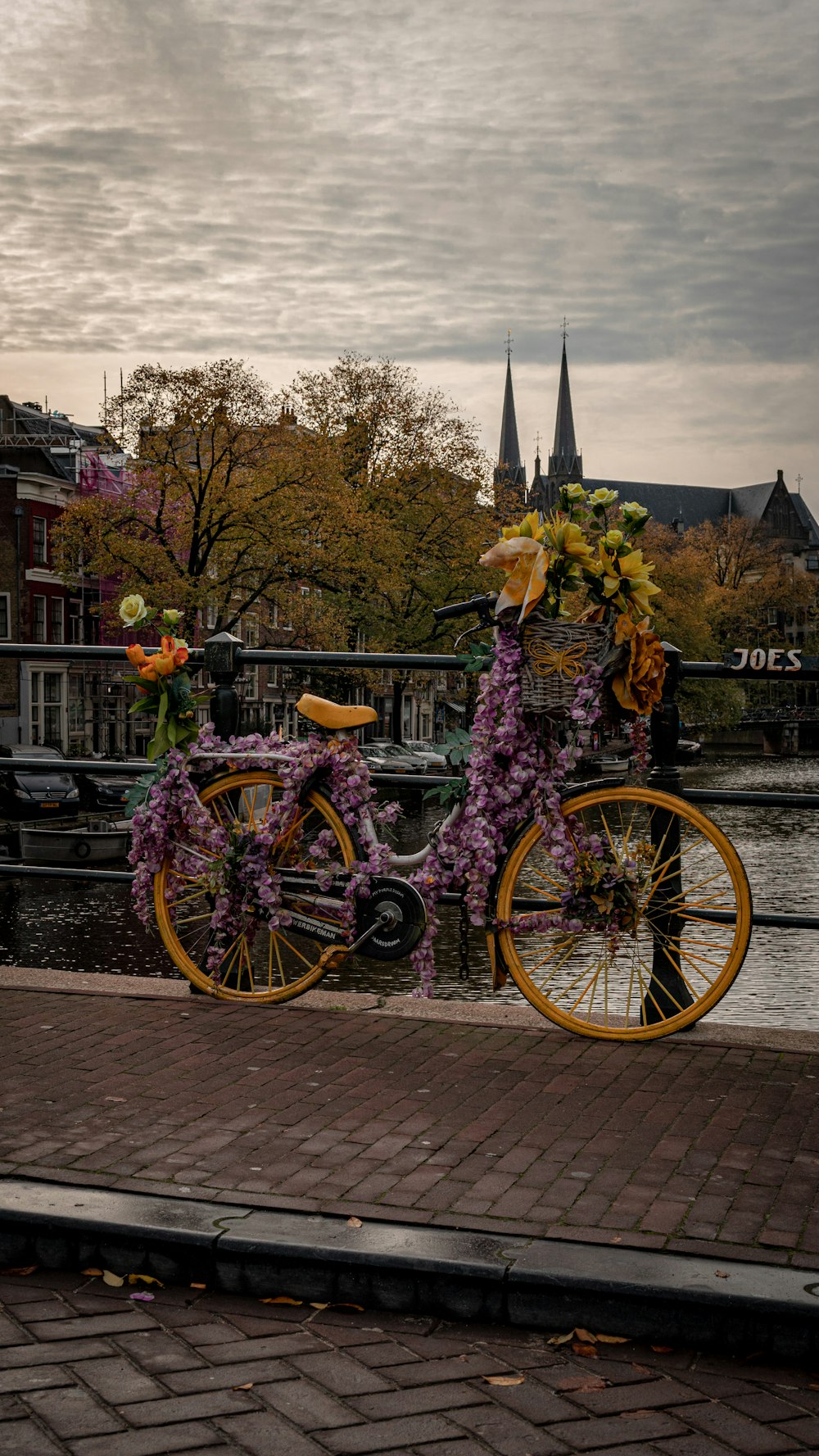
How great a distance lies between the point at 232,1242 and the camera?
10.6 feet

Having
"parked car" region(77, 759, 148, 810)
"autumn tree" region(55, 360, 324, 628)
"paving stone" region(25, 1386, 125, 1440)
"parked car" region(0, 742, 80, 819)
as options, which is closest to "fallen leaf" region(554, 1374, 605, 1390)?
"paving stone" region(25, 1386, 125, 1440)

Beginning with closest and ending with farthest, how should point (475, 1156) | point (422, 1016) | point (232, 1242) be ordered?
point (232, 1242)
point (475, 1156)
point (422, 1016)

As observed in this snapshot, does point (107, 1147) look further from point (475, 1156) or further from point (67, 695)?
point (67, 695)

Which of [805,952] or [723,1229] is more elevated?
[723,1229]

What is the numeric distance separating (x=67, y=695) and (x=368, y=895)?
48236mm

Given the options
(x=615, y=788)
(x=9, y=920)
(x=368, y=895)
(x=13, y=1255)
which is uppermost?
(x=615, y=788)

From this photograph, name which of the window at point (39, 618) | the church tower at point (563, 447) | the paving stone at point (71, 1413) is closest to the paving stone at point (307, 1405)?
the paving stone at point (71, 1413)

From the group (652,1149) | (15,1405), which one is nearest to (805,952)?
(652,1149)

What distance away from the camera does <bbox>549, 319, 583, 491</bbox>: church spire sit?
118 metres

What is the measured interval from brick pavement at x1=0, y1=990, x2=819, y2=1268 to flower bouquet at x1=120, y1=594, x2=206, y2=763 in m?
1.05

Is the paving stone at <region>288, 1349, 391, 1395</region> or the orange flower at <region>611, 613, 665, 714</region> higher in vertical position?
the orange flower at <region>611, 613, 665, 714</region>

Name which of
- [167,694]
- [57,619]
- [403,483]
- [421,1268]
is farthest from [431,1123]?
[57,619]

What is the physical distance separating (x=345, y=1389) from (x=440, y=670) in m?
3.20

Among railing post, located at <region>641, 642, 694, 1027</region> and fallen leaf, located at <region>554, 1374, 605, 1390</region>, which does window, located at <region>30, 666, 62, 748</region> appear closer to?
railing post, located at <region>641, 642, 694, 1027</region>
